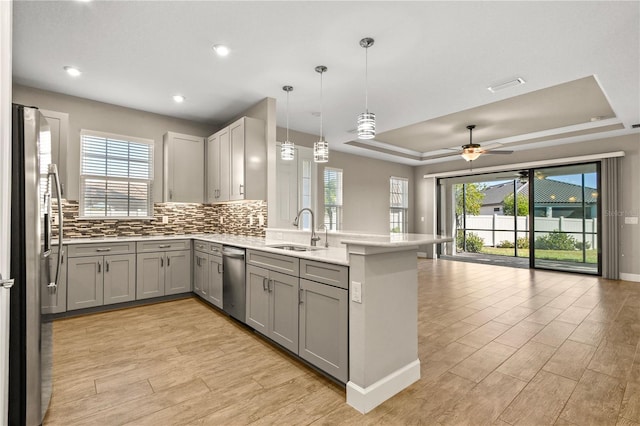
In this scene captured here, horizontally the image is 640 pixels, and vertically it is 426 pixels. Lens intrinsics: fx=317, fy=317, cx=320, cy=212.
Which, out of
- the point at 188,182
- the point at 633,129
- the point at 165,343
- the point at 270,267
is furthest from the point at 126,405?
the point at 633,129

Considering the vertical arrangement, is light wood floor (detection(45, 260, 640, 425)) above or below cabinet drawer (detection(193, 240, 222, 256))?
below

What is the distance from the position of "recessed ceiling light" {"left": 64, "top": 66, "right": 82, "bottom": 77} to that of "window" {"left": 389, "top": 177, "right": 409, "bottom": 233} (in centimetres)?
736

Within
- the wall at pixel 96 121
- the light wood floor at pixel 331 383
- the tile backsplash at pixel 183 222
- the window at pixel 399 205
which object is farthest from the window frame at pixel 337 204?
the light wood floor at pixel 331 383

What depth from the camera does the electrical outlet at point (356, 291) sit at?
81.4 inches

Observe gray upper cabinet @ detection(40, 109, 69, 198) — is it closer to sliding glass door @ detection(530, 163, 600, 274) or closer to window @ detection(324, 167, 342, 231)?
window @ detection(324, 167, 342, 231)

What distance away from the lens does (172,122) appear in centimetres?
522

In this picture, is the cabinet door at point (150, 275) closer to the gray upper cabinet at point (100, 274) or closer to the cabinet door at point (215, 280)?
the gray upper cabinet at point (100, 274)

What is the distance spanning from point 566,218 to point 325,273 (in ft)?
23.2

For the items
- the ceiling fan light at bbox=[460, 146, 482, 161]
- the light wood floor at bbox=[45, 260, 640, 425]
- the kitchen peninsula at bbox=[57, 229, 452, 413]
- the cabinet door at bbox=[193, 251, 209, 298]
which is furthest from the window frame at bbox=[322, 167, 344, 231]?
the kitchen peninsula at bbox=[57, 229, 452, 413]

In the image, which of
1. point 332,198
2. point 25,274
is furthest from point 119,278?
point 332,198

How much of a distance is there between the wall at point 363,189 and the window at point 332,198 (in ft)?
0.40

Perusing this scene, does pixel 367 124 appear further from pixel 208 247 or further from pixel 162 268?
pixel 162 268

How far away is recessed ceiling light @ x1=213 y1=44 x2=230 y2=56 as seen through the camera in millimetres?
3157

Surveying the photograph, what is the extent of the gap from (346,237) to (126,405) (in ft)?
6.79
